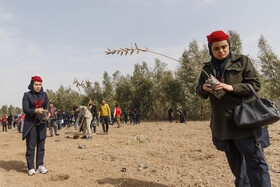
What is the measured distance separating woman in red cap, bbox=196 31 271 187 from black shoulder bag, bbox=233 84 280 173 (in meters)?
0.10

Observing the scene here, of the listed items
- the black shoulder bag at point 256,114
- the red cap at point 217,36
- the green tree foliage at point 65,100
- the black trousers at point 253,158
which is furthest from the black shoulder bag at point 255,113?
the green tree foliage at point 65,100

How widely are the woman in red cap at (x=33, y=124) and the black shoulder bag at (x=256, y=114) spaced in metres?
3.87

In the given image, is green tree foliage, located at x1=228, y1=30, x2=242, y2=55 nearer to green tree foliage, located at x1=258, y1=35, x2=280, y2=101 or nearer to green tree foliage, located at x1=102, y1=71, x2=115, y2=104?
green tree foliage, located at x1=258, y1=35, x2=280, y2=101

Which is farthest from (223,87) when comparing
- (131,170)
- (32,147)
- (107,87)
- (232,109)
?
(107,87)

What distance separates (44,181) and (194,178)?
2819 mm

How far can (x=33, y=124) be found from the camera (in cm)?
470

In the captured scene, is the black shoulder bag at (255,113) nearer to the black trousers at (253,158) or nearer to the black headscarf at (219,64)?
the black trousers at (253,158)

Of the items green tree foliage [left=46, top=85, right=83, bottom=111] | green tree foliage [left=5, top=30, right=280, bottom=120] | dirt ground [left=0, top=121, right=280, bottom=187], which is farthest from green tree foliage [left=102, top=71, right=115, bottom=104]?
dirt ground [left=0, top=121, right=280, bottom=187]

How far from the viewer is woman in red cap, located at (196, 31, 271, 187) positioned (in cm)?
227

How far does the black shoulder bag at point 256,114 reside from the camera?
6.97 feet

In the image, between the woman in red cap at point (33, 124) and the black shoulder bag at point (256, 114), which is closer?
the black shoulder bag at point (256, 114)

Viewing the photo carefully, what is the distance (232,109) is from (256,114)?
261 mm

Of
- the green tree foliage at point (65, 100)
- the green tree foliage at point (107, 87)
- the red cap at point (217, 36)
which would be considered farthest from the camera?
the green tree foliage at point (65, 100)

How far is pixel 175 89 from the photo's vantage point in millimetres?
36156
